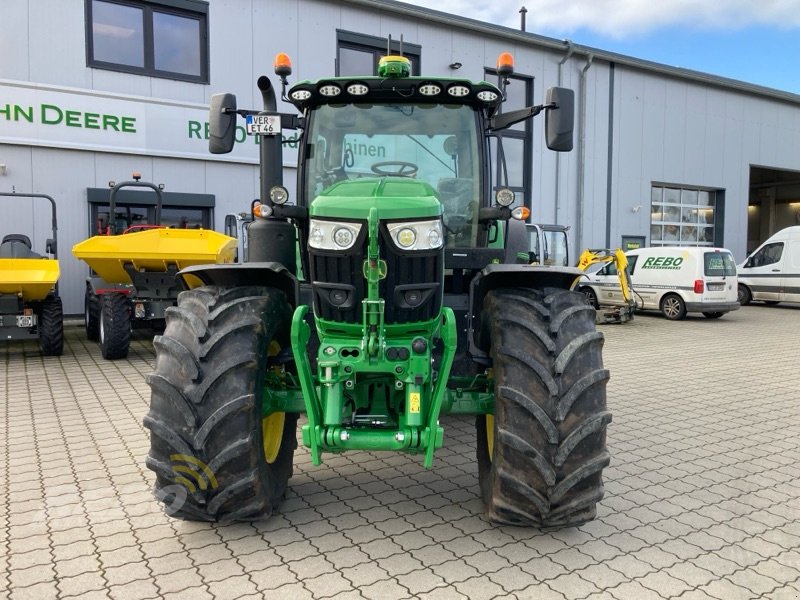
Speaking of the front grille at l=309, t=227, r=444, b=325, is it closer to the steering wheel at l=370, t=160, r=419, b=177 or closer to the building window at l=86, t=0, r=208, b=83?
the steering wheel at l=370, t=160, r=419, b=177

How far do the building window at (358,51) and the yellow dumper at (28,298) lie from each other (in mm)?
7488

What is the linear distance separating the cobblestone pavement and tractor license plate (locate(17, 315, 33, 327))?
270 cm

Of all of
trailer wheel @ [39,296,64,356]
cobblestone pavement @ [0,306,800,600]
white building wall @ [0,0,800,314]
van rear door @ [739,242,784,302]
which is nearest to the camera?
cobblestone pavement @ [0,306,800,600]

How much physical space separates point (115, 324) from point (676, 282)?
11.5 meters

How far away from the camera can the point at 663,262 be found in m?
14.7

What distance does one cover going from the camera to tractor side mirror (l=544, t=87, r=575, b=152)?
385cm

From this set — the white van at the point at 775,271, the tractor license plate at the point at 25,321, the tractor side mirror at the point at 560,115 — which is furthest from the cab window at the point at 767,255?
the tractor license plate at the point at 25,321

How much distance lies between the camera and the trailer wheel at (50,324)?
8.62 metres

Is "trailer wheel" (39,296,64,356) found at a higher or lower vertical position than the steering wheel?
lower

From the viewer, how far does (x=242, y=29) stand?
12.7 meters

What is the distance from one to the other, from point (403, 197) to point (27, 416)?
181 inches

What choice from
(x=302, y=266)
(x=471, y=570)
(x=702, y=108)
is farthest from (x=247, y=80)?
(x=702, y=108)

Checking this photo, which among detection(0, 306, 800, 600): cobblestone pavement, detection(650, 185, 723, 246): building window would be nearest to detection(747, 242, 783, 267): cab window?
detection(650, 185, 723, 246): building window

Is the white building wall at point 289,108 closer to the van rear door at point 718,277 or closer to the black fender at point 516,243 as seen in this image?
the van rear door at point 718,277
